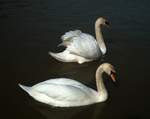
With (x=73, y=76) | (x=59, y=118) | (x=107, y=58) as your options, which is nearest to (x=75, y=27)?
(x=107, y=58)

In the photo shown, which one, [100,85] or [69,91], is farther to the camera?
[100,85]

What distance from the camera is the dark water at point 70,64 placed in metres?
7.82

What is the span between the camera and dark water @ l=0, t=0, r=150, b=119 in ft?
25.6

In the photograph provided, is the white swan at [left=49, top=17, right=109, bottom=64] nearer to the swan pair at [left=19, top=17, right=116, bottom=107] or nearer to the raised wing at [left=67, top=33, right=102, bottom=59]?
the raised wing at [left=67, top=33, right=102, bottom=59]

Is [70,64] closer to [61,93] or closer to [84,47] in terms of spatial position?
[84,47]

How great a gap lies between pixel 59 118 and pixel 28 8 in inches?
244

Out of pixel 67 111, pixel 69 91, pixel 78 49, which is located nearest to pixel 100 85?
pixel 69 91

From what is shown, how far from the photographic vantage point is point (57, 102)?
25.5 ft

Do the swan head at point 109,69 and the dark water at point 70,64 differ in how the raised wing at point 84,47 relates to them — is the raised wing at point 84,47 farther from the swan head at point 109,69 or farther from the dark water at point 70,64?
the swan head at point 109,69

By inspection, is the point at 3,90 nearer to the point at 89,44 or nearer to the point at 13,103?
the point at 13,103

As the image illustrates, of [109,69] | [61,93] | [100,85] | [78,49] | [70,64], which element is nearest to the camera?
[61,93]

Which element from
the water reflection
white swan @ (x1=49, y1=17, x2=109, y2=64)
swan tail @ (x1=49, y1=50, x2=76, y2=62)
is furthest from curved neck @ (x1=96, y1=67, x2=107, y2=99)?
swan tail @ (x1=49, y1=50, x2=76, y2=62)

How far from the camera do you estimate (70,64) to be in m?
10.0

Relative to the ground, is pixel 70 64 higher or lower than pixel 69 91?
lower
